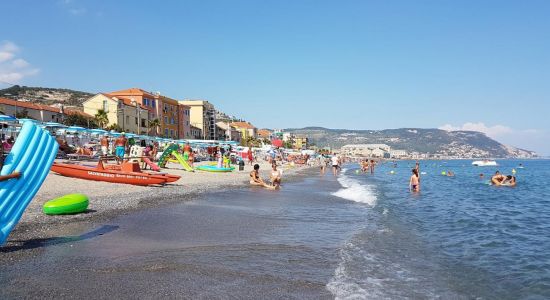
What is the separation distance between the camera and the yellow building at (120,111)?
60.9m

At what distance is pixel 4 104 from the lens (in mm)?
48812

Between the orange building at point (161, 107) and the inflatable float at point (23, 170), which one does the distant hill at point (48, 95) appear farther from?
the inflatable float at point (23, 170)

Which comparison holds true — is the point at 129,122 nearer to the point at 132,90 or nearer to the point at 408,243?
the point at 132,90

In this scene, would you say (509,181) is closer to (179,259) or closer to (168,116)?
(179,259)

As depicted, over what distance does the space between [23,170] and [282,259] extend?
174 inches

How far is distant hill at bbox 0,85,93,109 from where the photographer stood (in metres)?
104

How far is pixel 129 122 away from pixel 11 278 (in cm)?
6197

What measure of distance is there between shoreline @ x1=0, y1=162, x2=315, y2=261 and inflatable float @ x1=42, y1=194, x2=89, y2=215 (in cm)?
15

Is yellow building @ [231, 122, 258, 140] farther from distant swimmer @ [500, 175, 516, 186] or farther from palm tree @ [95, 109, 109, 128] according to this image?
distant swimmer @ [500, 175, 516, 186]

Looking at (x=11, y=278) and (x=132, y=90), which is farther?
(x=132, y=90)

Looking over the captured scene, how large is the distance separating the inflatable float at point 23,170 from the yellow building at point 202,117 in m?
88.8

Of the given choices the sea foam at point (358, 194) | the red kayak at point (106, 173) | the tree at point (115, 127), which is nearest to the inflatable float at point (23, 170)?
the red kayak at point (106, 173)

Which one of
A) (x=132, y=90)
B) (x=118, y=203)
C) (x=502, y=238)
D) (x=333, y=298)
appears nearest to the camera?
(x=333, y=298)

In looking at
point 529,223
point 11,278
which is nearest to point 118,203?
point 11,278
